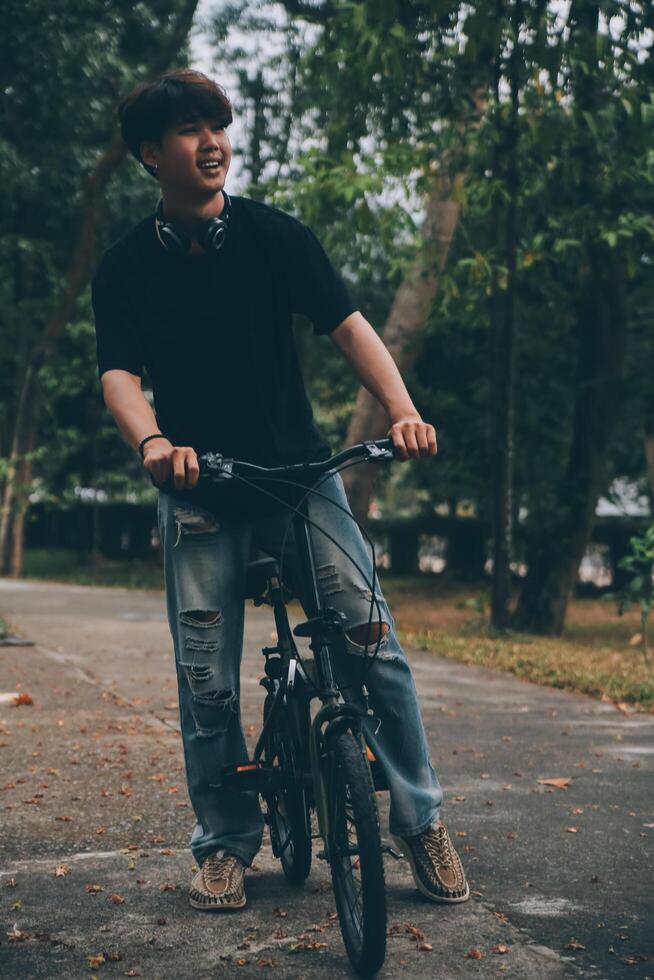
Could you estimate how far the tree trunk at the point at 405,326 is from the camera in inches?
558

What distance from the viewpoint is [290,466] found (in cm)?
347

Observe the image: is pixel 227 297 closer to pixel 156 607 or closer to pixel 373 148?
pixel 373 148

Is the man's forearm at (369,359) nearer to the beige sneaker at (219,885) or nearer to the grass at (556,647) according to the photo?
the beige sneaker at (219,885)

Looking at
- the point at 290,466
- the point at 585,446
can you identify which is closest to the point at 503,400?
the point at 585,446

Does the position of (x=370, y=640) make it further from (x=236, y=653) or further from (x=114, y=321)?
(x=114, y=321)

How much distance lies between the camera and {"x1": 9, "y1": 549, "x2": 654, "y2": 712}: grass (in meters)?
8.59

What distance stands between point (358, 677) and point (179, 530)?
2.09ft

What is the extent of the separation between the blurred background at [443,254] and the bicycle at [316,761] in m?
3.41

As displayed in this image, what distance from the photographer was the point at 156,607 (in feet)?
49.6

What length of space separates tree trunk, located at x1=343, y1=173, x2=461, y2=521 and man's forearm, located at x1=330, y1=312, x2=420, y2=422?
408 inches

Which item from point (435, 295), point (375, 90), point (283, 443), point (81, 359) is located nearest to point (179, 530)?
point (283, 443)

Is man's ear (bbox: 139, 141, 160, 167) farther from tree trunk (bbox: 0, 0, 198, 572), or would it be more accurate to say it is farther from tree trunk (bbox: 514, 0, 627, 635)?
tree trunk (bbox: 0, 0, 198, 572)

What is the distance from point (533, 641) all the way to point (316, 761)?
9069mm

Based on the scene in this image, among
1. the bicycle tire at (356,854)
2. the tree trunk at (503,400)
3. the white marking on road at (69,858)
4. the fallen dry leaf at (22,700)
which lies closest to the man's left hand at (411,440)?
the bicycle tire at (356,854)
